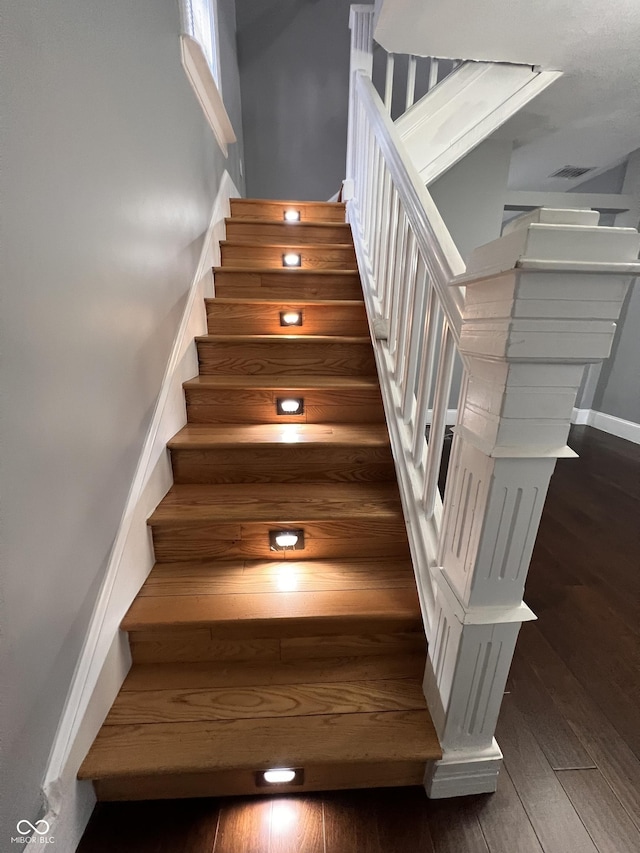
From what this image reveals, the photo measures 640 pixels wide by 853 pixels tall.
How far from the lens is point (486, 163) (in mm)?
2646

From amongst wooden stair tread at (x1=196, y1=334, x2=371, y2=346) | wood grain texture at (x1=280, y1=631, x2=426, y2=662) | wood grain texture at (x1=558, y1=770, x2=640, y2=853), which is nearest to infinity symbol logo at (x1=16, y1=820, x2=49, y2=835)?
wood grain texture at (x1=280, y1=631, x2=426, y2=662)

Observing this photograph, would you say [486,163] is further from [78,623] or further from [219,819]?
[219,819]

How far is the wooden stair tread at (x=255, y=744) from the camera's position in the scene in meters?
0.79

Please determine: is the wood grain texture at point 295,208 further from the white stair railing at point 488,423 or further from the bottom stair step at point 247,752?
the bottom stair step at point 247,752

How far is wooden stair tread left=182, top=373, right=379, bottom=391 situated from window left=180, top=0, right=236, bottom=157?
123 cm

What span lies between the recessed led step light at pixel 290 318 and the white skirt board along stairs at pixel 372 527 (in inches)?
9.5

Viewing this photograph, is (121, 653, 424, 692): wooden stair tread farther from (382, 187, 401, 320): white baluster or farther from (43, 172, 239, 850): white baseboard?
(382, 187, 401, 320): white baluster

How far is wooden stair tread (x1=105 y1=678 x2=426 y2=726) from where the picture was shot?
A: 0.88 metres

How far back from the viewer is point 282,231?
230cm

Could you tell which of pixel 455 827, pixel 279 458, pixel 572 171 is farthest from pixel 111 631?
pixel 572 171

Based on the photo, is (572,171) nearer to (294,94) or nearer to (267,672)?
(294,94)

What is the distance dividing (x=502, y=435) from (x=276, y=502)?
0.76 m

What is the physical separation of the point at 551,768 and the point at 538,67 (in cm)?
279

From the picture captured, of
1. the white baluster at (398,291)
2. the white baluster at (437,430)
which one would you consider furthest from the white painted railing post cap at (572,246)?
the white baluster at (398,291)
